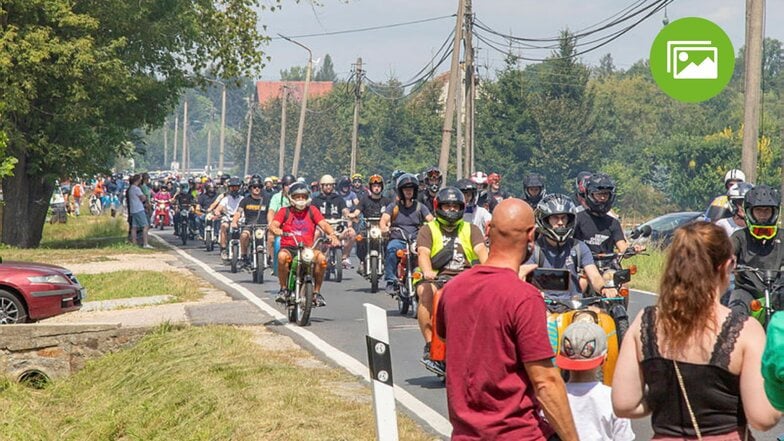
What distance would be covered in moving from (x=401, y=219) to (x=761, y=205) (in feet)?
23.8

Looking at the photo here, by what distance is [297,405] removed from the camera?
9898 millimetres

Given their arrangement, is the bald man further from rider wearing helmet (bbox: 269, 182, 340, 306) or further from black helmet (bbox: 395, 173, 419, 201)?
black helmet (bbox: 395, 173, 419, 201)

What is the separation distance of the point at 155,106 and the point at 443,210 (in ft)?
91.1

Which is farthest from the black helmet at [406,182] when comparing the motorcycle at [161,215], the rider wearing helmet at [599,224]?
the motorcycle at [161,215]

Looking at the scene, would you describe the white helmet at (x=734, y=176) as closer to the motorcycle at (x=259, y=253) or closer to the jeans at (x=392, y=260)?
the jeans at (x=392, y=260)

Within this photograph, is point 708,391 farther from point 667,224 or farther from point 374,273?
point 667,224

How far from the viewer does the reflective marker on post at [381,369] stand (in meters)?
7.04

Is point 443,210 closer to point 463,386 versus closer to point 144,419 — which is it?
point 144,419

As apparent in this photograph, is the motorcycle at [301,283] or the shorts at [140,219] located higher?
the shorts at [140,219]

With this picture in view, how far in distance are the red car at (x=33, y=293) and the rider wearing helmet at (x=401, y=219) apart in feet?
12.4

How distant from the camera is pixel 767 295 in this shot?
1088 centimetres

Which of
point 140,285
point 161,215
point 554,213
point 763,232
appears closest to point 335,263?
point 140,285

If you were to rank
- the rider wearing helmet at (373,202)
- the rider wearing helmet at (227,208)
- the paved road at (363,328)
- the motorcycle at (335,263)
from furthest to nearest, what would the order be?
the rider wearing helmet at (227,208), the motorcycle at (335,263), the rider wearing helmet at (373,202), the paved road at (363,328)

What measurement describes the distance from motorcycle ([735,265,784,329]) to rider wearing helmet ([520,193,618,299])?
4.44ft
